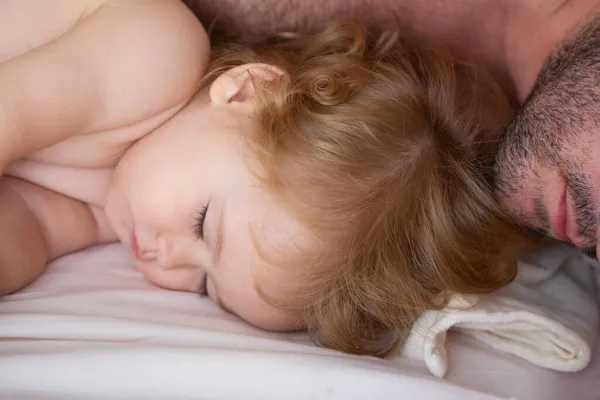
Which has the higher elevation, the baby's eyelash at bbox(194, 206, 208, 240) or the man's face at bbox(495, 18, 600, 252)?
the man's face at bbox(495, 18, 600, 252)

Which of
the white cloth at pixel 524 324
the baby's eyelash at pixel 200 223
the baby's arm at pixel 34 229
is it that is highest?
the baby's eyelash at pixel 200 223

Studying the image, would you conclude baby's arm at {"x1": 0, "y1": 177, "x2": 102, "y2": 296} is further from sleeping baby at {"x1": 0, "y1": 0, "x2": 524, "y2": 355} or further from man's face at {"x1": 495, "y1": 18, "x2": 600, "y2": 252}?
man's face at {"x1": 495, "y1": 18, "x2": 600, "y2": 252}

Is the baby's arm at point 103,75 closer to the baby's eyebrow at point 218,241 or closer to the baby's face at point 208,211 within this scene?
the baby's face at point 208,211

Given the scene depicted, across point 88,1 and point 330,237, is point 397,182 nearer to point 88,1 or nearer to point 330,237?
point 330,237

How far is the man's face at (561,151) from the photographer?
86cm

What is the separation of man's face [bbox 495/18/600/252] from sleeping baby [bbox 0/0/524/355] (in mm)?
52

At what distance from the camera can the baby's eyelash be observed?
0.89 meters

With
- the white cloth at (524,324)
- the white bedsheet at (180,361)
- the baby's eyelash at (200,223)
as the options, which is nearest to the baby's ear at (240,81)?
the baby's eyelash at (200,223)

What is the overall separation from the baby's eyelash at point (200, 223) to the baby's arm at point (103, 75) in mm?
159

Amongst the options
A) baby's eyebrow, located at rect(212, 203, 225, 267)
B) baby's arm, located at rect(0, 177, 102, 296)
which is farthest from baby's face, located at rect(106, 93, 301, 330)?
baby's arm, located at rect(0, 177, 102, 296)

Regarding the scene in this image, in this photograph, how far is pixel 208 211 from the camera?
2.91ft

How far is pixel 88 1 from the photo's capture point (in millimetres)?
934

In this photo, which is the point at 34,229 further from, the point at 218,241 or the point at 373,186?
the point at 373,186

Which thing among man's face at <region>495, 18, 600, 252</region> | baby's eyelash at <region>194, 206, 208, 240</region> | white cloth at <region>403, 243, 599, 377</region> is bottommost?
white cloth at <region>403, 243, 599, 377</region>
